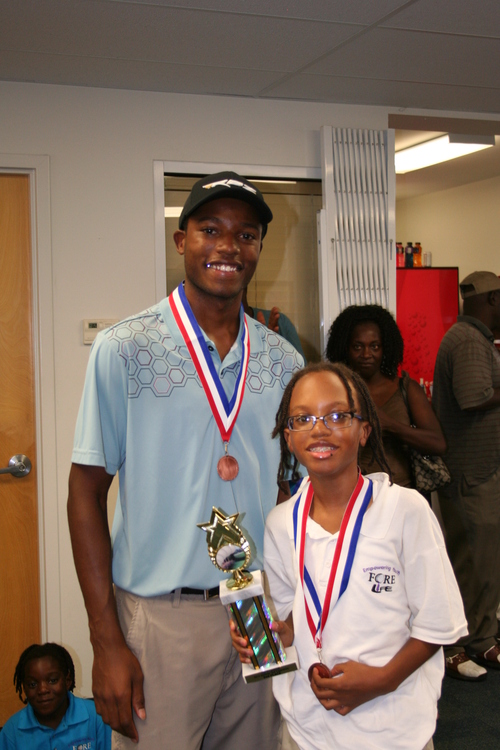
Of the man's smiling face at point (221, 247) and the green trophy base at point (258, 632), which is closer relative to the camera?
the green trophy base at point (258, 632)

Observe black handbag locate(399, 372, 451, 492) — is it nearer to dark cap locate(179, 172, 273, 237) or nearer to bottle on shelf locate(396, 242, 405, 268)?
dark cap locate(179, 172, 273, 237)

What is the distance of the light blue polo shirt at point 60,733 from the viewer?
2.47 m

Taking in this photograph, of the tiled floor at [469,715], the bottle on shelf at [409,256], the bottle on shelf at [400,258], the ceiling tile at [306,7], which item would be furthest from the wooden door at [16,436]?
the bottle on shelf at [409,256]

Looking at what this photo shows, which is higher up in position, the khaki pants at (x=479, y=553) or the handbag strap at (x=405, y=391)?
the handbag strap at (x=405, y=391)

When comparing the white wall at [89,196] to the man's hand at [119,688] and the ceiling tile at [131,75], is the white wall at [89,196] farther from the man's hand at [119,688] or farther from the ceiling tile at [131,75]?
the man's hand at [119,688]

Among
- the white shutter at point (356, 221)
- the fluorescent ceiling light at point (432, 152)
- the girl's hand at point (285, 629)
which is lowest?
the girl's hand at point (285, 629)

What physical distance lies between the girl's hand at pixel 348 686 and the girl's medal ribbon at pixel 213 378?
461 mm

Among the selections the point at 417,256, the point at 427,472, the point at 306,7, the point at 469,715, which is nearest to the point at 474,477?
the point at 427,472

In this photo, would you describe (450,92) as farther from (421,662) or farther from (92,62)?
(421,662)

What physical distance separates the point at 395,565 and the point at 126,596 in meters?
0.61

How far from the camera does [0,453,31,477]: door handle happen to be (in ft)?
10.5

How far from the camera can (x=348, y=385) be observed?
5.23 feet

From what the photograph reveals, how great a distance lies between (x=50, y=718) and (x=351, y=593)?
5.36ft

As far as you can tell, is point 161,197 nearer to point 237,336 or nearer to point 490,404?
point 237,336
